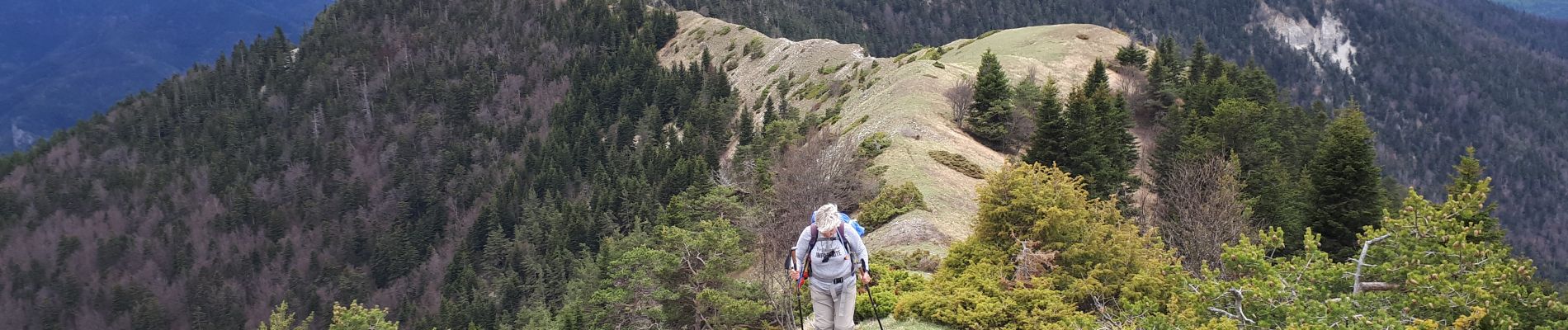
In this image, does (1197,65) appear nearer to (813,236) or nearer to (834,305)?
(834,305)

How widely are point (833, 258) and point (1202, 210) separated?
22.4 m

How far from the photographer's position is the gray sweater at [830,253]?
1451cm

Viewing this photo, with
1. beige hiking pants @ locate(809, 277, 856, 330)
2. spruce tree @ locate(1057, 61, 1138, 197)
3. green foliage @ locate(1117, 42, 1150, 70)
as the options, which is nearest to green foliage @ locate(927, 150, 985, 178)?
spruce tree @ locate(1057, 61, 1138, 197)

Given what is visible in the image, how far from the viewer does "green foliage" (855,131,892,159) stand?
42562 mm

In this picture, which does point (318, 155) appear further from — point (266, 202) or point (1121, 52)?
point (1121, 52)

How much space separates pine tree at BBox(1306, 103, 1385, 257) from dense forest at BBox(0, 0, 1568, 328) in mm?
90

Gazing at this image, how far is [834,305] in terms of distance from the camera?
15.4 m

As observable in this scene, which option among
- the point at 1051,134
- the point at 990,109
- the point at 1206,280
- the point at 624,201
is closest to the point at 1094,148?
the point at 1051,134

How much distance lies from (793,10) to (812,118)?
131 m

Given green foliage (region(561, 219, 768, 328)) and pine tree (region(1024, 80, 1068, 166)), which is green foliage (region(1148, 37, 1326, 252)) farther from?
green foliage (region(561, 219, 768, 328))

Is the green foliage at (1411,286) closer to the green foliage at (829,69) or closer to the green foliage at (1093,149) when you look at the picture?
the green foliage at (1093,149)

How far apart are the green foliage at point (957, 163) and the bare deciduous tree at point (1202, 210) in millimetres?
6779

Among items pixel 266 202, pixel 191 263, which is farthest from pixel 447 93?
pixel 191 263

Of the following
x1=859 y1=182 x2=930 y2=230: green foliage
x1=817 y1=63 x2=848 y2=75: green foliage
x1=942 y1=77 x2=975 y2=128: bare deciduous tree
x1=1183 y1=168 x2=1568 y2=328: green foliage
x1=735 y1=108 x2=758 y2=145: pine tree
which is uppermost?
x1=1183 y1=168 x2=1568 y2=328: green foliage
